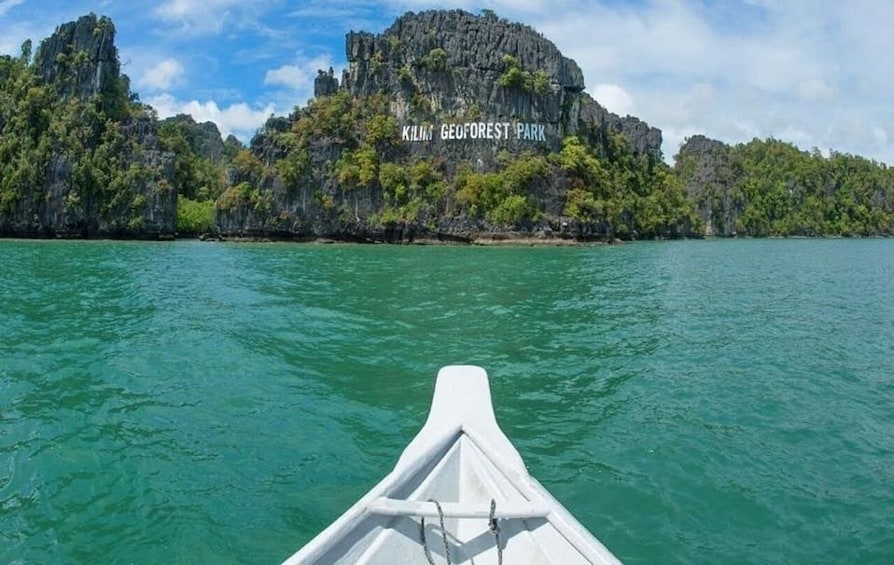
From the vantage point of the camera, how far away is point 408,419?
8.75 m

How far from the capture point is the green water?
594 cm

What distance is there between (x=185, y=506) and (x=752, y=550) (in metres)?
5.62

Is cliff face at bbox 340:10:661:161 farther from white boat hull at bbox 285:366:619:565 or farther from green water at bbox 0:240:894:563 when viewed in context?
white boat hull at bbox 285:366:619:565

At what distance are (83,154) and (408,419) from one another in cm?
8855

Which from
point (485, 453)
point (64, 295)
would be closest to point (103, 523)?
point (485, 453)

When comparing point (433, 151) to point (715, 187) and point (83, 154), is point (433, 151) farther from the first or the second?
point (715, 187)

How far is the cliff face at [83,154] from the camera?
251ft

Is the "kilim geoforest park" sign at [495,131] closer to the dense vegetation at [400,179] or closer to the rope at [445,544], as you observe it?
the dense vegetation at [400,179]

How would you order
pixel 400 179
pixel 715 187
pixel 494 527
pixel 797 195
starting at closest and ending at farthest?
pixel 494 527 → pixel 400 179 → pixel 715 187 → pixel 797 195

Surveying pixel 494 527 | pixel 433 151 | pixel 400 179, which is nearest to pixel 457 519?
pixel 494 527

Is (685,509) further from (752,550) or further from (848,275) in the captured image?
(848,275)

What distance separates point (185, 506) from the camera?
633 cm

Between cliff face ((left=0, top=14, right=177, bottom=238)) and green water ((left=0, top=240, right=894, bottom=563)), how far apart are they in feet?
217

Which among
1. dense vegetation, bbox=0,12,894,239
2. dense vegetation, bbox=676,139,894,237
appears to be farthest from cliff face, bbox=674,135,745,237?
dense vegetation, bbox=0,12,894,239
